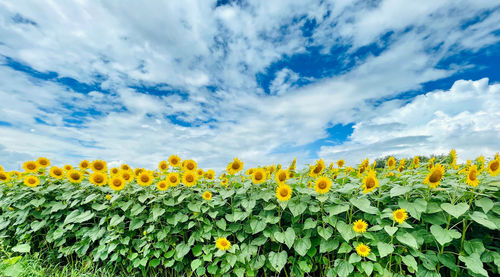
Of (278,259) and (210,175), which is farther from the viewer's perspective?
(210,175)

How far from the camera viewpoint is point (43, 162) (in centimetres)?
465

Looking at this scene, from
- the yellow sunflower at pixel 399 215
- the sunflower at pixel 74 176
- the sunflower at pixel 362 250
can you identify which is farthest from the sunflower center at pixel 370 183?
the sunflower at pixel 74 176

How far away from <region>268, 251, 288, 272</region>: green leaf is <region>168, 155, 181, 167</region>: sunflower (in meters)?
1.84

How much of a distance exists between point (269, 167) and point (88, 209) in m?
2.91

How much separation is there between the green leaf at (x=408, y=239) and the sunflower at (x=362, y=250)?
0.99ft

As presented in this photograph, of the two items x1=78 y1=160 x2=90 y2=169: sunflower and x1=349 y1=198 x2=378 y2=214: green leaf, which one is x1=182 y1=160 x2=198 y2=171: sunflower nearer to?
x1=78 y1=160 x2=90 y2=169: sunflower

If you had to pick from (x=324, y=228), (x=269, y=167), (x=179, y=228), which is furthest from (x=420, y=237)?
(x=179, y=228)

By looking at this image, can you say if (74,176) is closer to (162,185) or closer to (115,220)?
(115,220)

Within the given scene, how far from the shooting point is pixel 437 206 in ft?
8.28

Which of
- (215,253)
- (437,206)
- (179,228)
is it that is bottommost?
(215,253)

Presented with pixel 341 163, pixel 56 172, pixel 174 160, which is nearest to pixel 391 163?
pixel 341 163

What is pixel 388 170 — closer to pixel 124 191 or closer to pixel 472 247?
pixel 472 247

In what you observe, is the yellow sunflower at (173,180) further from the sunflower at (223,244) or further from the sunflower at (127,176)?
the sunflower at (223,244)

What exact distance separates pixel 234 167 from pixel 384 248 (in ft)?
6.02
